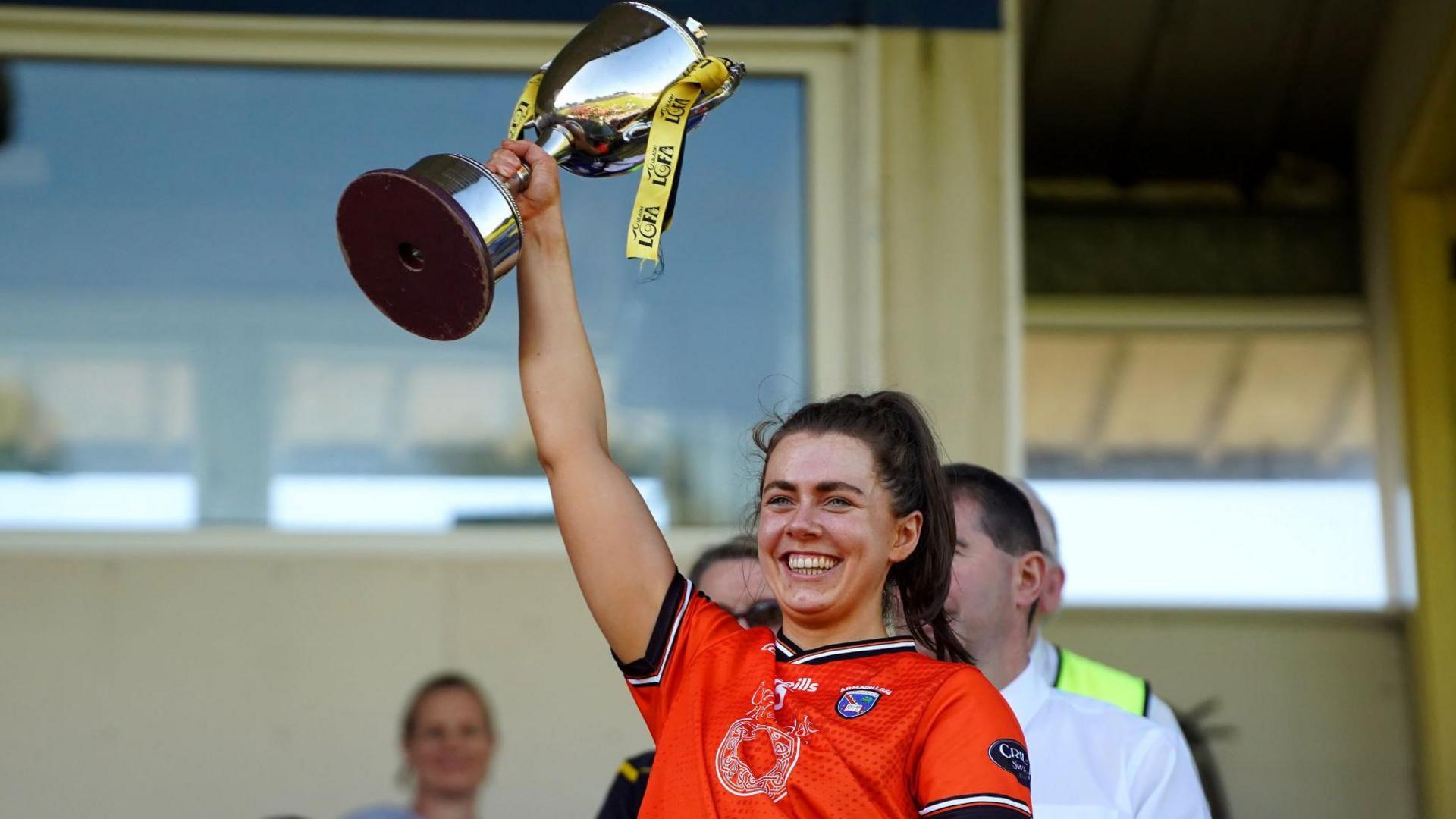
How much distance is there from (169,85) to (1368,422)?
4571 mm

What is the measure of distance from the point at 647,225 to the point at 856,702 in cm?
66

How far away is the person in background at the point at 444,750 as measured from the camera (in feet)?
13.7

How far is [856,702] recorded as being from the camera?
6.14 ft

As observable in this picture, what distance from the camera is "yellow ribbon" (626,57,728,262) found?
7.19ft

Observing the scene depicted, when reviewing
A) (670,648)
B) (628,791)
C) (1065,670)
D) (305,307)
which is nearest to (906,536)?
(670,648)

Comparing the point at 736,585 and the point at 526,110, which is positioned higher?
the point at 526,110

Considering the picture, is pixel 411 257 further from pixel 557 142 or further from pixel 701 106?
pixel 701 106

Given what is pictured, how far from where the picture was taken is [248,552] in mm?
4523

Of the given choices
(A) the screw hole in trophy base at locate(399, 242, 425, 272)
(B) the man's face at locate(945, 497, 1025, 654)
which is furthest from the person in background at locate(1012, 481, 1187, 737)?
(A) the screw hole in trophy base at locate(399, 242, 425, 272)

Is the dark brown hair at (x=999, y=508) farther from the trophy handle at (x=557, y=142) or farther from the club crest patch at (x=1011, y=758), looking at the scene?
the club crest patch at (x=1011, y=758)

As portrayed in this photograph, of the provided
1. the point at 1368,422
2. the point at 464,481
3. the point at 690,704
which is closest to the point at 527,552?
the point at 464,481

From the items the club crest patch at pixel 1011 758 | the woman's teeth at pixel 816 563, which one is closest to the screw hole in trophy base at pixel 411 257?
the woman's teeth at pixel 816 563

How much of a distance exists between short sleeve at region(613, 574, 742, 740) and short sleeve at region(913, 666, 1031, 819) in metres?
0.29

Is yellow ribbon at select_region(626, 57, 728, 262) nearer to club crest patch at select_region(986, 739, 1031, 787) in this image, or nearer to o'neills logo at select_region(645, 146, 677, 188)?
o'neills logo at select_region(645, 146, 677, 188)
